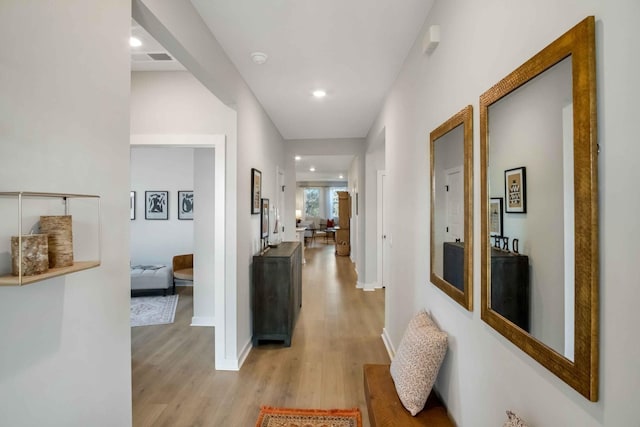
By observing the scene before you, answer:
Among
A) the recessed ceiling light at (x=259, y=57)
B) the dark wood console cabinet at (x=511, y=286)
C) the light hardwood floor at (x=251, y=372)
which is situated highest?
the recessed ceiling light at (x=259, y=57)

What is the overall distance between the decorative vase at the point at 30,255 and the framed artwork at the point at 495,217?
1.43m

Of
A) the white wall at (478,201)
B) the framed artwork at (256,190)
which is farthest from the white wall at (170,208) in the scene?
the white wall at (478,201)

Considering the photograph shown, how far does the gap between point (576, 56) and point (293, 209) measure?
5.49 metres

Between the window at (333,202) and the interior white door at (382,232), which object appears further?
the window at (333,202)

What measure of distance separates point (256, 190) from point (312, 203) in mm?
12165

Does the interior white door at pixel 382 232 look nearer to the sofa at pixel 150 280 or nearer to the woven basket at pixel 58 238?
the sofa at pixel 150 280

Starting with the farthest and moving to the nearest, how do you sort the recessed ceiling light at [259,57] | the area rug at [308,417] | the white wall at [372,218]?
the white wall at [372,218], the recessed ceiling light at [259,57], the area rug at [308,417]

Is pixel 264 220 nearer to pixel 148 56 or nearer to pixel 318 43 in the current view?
pixel 148 56

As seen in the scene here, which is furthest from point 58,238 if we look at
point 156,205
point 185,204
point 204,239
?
point 156,205

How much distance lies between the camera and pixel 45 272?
2.81ft

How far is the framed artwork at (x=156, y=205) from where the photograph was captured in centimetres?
590

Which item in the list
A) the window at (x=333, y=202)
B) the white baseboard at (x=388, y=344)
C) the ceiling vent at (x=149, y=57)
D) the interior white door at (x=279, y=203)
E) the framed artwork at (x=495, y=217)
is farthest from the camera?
the window at (x=333, y=202)

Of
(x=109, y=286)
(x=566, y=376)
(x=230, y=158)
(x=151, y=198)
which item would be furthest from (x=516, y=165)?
(x=151, y=198)

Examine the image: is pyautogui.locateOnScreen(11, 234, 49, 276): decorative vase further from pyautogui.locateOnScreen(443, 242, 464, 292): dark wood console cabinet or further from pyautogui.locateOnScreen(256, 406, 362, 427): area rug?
pyautogui.locateOnScreen(256, 406, 362, 427): area rug
